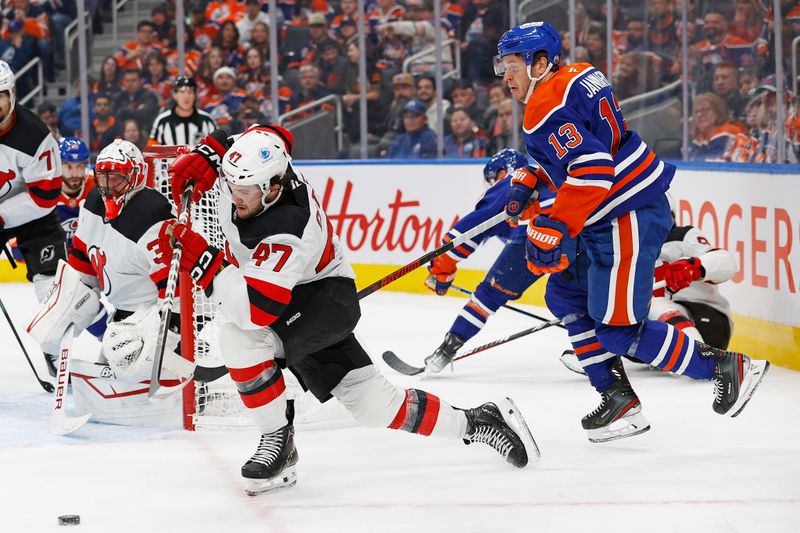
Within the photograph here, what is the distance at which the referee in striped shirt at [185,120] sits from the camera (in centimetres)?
625

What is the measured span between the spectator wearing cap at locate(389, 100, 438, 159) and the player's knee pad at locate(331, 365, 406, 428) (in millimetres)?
4223

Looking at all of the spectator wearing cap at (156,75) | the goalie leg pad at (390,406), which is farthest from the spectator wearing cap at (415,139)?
the goalie leg pad at (390,406)

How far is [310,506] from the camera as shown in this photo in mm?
2709

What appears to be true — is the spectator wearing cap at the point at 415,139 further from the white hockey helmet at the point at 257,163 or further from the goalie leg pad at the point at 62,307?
the white hockey helmet at the point at 257,163

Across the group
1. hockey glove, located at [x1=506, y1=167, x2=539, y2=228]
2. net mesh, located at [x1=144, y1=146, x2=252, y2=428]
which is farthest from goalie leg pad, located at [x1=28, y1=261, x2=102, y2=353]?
hockey glove, located at [x1=506, y1=167, x2=539, y2=228]

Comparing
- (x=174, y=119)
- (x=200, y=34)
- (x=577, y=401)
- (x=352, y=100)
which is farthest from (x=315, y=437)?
(x=200, y=34)

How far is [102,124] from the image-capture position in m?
7.12

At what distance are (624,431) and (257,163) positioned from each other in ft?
4.31

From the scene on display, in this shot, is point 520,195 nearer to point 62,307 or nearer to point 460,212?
point 62,307

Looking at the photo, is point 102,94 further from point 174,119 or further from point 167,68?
point 174,119

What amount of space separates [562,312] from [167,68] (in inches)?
183

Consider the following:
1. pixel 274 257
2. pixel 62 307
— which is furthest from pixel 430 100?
pixel 274 257

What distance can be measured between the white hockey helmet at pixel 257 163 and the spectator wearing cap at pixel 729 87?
3341 mm

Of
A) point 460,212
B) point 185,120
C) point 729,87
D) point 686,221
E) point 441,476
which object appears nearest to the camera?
point 441,476
